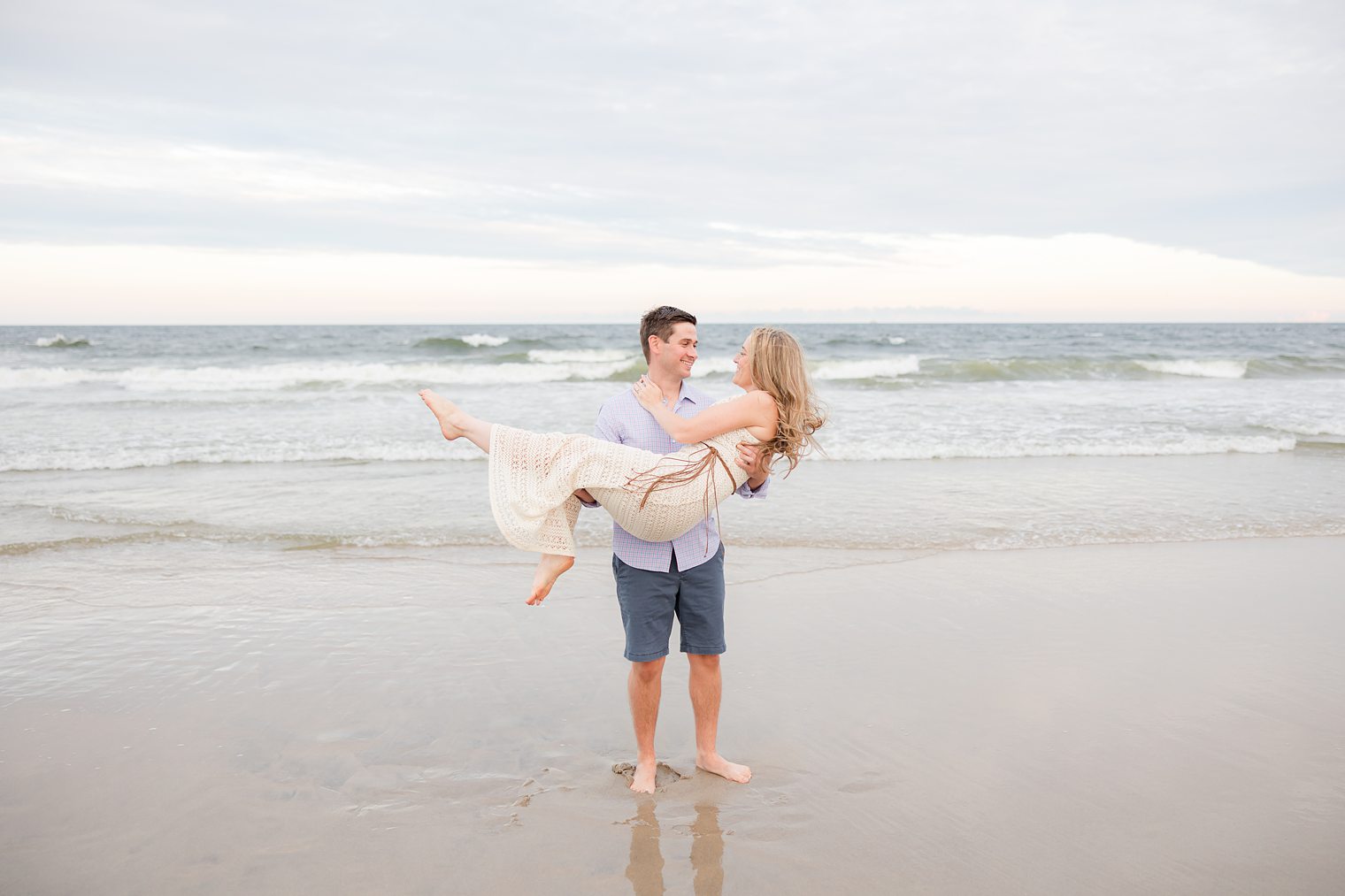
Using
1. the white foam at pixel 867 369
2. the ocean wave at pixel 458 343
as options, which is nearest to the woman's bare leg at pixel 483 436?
the white foam at pixel 867 369

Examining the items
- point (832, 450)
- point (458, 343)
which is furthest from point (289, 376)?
point (832, 450)

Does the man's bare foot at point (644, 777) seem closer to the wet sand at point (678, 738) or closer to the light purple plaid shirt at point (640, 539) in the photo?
the wet sand at point (678, 738)

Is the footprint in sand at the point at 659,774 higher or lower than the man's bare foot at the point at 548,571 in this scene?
lower

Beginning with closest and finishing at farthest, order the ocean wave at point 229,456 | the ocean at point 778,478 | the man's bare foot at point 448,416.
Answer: the man's bare foot at point 448,416, the ocean at point 778,478, the ocean wave at point 229,456

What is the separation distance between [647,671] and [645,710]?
18 cm

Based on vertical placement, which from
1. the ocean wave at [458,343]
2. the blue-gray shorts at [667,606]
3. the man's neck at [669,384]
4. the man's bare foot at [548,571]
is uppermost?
the ocean wave at [458,343]

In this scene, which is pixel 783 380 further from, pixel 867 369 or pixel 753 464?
pixel 867 369

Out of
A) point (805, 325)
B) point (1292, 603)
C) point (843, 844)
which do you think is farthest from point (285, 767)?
point (805, 325)

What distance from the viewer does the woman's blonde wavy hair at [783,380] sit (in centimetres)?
345

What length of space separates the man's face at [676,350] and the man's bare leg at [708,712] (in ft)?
3.95

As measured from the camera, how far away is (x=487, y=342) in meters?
36.5

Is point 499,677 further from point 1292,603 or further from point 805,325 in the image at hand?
point 805,325

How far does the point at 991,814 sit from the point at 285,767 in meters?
2.88

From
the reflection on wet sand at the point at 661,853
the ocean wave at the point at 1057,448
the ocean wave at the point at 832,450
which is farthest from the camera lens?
the ocean wave at the point at 1057,448
